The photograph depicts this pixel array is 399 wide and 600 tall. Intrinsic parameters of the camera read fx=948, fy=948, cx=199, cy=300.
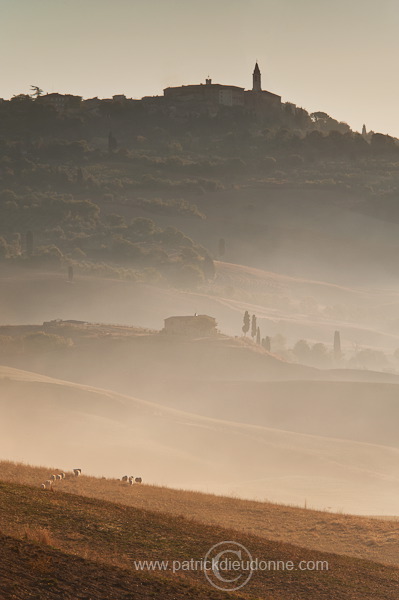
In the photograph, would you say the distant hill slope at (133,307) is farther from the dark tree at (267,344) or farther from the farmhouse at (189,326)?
the farmhouse at (189,326)

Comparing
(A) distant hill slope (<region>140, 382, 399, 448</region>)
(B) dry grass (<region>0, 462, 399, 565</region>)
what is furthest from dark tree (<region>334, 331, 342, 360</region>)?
(B) dry grass (<region>0, 462, 399, 565</region>)

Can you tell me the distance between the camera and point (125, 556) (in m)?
18.2

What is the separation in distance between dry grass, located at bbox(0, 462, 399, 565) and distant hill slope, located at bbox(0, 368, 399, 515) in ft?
55.2

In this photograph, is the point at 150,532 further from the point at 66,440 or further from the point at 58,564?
the point at 66,440

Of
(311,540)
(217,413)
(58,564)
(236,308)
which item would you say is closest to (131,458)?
(217,413)

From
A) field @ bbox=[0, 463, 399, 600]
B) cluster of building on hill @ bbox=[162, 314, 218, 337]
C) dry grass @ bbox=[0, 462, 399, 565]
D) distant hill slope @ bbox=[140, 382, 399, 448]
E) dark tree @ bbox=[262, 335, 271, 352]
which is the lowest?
distant hill slope @ bbox=[140, 382, 399, 448]

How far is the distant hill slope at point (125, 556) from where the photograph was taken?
15.0m

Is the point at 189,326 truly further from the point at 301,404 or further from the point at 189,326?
the point at 301,404

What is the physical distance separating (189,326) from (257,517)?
100 meters

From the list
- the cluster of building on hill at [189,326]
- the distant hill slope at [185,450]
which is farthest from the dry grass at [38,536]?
the cluster of building on hill at [189,326]

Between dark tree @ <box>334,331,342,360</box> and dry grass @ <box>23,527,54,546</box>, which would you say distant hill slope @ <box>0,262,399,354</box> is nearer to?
dark tree @ <box>334,331,342,360</box>

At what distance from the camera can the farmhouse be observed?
424ft

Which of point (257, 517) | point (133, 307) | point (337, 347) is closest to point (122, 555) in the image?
point (257, 517)

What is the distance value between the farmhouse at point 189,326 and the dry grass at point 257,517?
94010mm
